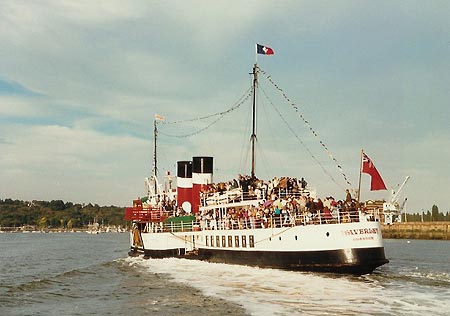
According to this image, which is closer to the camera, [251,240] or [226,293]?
[226,293]

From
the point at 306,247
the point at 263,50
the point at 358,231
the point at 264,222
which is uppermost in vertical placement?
the point at 263,50

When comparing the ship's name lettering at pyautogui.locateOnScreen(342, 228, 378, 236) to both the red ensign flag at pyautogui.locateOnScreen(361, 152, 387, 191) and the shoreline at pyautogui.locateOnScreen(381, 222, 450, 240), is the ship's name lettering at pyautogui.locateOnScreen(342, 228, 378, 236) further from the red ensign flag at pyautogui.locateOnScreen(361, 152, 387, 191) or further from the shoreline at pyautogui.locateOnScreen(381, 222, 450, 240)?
the shoreline at pyautogui.locateOnScreen(381, 222, 450, 240)

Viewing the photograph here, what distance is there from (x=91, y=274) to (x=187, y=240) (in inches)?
375

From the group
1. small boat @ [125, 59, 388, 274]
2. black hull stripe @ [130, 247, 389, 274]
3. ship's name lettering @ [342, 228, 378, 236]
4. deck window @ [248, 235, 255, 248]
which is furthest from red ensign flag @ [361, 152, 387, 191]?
deck window @ [248, 235, 255, 248]

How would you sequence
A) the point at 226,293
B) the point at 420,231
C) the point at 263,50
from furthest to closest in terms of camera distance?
the point at 420,231
the point at 263,50
the point at 226,293

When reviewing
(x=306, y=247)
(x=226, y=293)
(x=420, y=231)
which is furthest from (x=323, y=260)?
(x=420, y=231)

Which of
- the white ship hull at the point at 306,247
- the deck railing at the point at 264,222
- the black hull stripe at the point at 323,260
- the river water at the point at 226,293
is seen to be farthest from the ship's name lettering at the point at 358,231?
the river water at the point at 226,293

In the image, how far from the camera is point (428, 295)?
2927 cm

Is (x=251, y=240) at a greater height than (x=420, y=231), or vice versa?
(x=251, y=240)

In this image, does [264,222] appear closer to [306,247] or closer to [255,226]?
[255,226]

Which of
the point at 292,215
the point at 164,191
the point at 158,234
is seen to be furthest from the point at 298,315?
the point at 164,191

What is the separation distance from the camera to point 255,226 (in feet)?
134

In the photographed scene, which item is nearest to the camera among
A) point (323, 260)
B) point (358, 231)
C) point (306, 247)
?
point (358, 231)

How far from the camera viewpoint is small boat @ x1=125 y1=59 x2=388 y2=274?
3453cm
